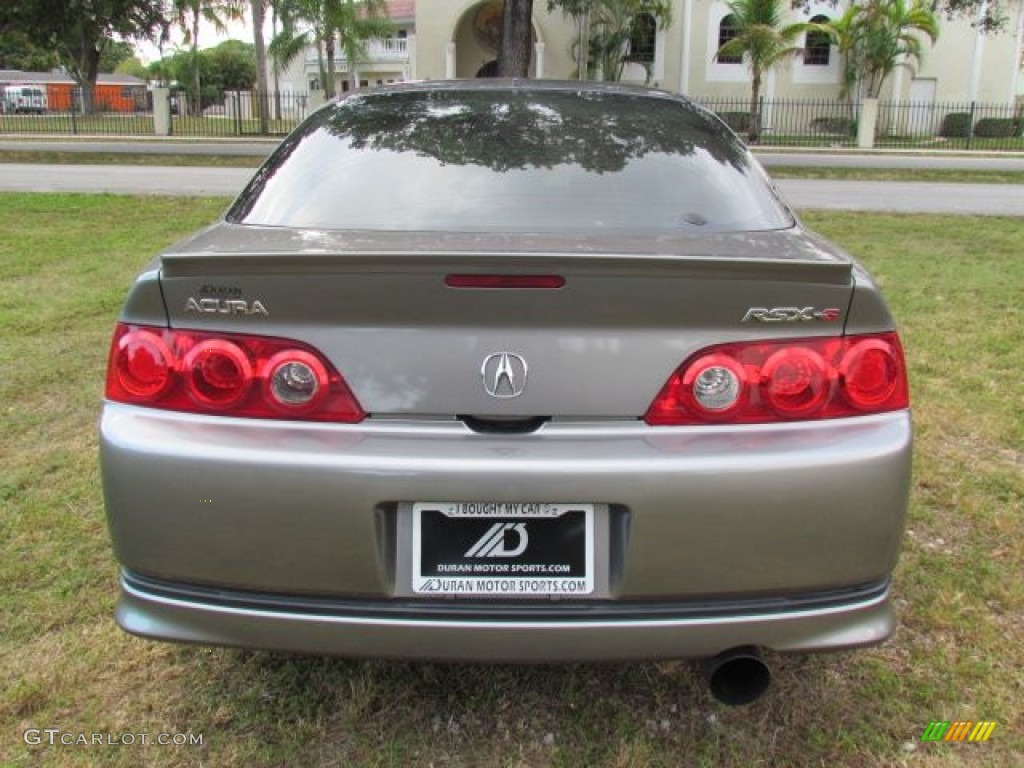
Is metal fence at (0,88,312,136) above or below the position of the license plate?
above

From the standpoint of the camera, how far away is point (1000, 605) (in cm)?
294

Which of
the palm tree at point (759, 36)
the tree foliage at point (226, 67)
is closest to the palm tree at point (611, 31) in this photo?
the palm tree at point (759, 36)

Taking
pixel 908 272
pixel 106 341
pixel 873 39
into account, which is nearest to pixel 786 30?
pixel 873 39

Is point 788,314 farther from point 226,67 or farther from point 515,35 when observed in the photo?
point 226,67

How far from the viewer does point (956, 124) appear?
32.6 metres

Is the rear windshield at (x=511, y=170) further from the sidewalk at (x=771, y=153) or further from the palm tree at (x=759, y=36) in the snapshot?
the palm tree at (x=759, y=36)

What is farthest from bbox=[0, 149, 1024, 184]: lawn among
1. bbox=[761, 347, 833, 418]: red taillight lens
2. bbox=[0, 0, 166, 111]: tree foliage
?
bbox=[761, 347, 833, 418]: red taillight lens

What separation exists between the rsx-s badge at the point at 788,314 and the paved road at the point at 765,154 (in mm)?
18005

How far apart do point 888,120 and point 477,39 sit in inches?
652

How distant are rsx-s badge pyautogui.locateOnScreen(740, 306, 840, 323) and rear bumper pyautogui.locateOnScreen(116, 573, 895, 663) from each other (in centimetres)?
62

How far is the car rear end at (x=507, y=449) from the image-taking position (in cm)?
190

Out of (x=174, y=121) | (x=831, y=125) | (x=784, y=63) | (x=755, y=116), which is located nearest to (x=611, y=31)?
(x=784, y=63)

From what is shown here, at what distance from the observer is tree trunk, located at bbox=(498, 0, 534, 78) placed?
1577 cm

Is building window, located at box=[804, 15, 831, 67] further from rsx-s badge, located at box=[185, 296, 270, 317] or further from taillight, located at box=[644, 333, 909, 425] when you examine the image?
rsx-s badge, located at box=[185, 296, 270, 317]
